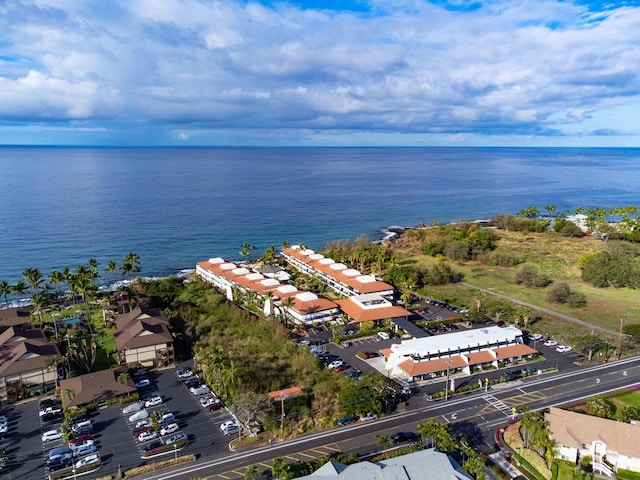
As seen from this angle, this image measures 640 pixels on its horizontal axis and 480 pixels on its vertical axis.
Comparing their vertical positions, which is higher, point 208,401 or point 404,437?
point 404,437

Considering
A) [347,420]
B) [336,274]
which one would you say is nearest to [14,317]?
[336,274]

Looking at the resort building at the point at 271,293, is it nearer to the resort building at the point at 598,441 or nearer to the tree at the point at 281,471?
the tree at the point at 281,471

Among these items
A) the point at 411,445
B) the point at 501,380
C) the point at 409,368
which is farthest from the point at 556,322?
the point at 411,445

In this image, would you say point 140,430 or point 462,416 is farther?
point 462,416

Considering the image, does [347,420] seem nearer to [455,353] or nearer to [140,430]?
[455,353]

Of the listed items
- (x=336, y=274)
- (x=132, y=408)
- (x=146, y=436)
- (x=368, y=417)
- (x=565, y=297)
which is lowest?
(x=132, y=408)

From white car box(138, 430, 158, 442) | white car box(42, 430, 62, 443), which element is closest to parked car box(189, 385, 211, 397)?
white car box(138, 430, 158, 442)

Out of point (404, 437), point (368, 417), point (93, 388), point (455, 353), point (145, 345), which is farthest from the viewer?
point (145, 345)
